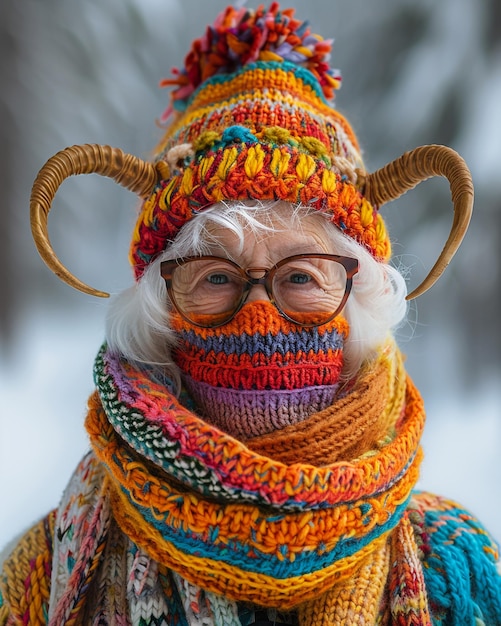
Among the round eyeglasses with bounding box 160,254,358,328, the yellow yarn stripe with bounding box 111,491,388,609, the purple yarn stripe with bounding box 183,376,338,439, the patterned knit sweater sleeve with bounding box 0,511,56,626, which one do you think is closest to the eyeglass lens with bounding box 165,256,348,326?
the round eyeglasses with bounding box 160,254,358,328

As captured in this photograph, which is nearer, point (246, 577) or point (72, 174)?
point (246, 577)

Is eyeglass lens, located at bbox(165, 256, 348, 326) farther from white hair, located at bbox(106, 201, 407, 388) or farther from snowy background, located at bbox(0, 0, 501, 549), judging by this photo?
snowy background, located at bbox(0, 0, 501, 549)

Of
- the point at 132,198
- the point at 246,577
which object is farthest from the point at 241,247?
the point at 132,198

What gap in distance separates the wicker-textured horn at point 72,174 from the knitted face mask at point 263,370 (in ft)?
0.79

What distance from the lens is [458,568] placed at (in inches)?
34.1

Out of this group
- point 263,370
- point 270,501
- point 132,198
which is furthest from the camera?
point 132,198

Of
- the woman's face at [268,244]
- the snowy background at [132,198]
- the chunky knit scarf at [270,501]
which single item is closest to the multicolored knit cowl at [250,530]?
the chunky knit scarf at [270,501]

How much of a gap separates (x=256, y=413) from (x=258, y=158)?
0.43m

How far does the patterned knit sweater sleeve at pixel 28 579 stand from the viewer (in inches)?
35.4

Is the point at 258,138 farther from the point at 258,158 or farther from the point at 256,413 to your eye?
the point at 256,413

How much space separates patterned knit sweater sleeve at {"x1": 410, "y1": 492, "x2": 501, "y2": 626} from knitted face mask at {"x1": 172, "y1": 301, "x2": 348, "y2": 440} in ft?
1.02

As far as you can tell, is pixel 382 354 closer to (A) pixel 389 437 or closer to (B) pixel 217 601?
(A) pixel 389 437

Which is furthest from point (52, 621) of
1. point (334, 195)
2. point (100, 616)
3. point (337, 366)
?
point (334, 195)

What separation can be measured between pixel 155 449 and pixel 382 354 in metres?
0.47
